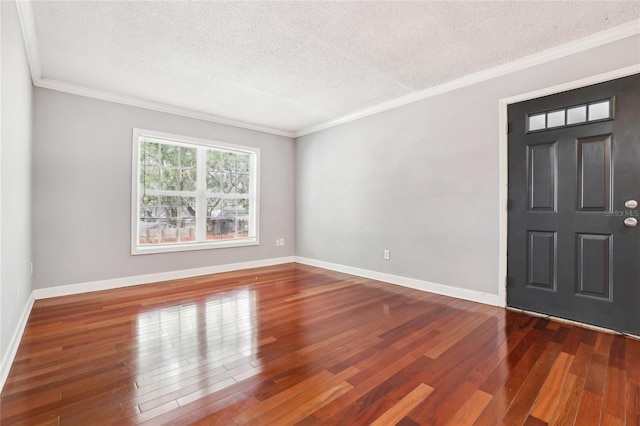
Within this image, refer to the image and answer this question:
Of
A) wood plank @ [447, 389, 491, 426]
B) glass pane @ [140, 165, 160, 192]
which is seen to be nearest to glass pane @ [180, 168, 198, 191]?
glass pane @ [140, 165, 160, 192]

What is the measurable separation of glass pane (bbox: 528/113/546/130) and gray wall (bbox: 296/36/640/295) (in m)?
0.27

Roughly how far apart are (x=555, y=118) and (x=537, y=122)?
0.45 ft

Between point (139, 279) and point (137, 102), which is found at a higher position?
point (137, 102)

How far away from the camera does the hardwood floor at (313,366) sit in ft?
4.86

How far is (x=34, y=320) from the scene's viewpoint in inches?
105

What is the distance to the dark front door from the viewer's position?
2387 mm

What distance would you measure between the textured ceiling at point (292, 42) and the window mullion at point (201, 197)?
1.06 meters

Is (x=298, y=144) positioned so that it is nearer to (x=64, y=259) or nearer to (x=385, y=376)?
(x=64, y=259)

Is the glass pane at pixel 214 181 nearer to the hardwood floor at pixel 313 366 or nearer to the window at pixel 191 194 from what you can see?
the window at pixel 191 194

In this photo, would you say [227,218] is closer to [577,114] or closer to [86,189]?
[86,189]

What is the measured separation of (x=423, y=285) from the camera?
12.2ft

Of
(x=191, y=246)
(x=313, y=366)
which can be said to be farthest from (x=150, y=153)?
(x=313, y=366)

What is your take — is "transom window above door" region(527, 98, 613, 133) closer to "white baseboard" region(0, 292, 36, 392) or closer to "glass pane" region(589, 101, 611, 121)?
"glass pane" region(589, 101, 611, 121)

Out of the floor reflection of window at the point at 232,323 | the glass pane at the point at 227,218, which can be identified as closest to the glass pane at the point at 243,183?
the glass pane at the point at 227,218
